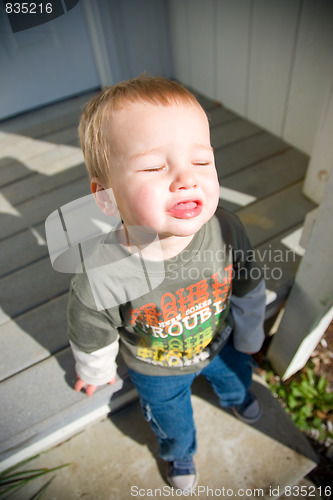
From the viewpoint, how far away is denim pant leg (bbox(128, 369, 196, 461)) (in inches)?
40.3

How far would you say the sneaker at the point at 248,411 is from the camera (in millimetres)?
1381

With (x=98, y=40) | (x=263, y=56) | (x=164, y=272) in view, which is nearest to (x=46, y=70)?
(x=98, y=40)

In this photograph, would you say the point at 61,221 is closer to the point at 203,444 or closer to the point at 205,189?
the point at 205,189

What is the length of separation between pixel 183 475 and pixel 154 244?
36.5 inches

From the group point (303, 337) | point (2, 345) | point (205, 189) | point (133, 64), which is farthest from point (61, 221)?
point (133, 64)

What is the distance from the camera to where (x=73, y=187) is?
180 centimetres

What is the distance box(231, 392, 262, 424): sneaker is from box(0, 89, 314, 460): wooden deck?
399 millimetres

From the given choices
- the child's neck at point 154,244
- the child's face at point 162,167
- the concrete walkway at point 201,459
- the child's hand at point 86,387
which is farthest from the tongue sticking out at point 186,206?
the concrete walkway at point 201,459

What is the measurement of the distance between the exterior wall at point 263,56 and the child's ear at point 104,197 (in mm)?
1080

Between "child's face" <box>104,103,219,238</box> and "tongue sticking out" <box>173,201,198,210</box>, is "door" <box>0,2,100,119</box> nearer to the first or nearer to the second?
"child's face" <box>104,103,219,238</box>

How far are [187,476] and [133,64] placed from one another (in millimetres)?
2308

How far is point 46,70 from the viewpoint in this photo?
1.65 meters

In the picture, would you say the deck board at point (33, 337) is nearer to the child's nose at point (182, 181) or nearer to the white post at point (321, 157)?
the child's nose at point (182, 181)

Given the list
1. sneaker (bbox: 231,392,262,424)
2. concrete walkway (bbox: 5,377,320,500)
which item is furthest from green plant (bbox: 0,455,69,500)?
sneaker (bbox: 231,392,262,424)
